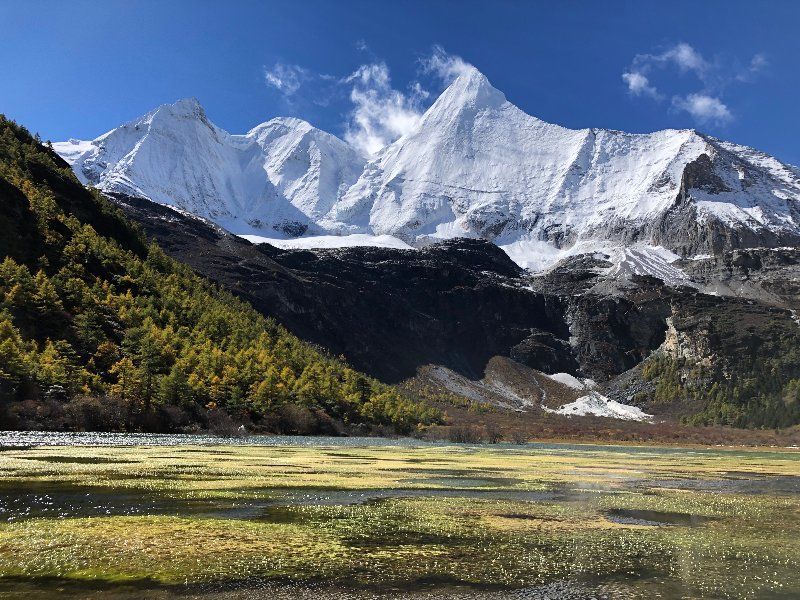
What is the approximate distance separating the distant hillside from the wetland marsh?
66.3m

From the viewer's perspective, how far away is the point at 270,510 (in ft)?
77.3

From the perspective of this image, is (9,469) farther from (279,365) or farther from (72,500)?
(279,365)

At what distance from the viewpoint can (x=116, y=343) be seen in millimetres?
120562

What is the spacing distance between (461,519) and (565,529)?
358 centimetres

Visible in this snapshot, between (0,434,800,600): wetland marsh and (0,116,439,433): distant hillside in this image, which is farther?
(0,116,439,433): distant hillside

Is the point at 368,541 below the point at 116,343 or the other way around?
below

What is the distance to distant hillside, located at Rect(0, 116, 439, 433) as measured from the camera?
94.8m

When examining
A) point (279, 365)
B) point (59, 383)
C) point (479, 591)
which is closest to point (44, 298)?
point (59, 383)

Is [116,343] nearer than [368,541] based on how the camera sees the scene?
No

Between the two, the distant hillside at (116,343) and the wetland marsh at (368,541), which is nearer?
the wetland marsh at (368,541)

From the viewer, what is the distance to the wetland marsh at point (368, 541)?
541 inches

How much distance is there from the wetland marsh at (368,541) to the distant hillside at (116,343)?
66282 millimetres

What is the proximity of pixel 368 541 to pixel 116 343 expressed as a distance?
114218 millimetres

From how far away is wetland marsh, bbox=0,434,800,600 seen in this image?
13.8 m
